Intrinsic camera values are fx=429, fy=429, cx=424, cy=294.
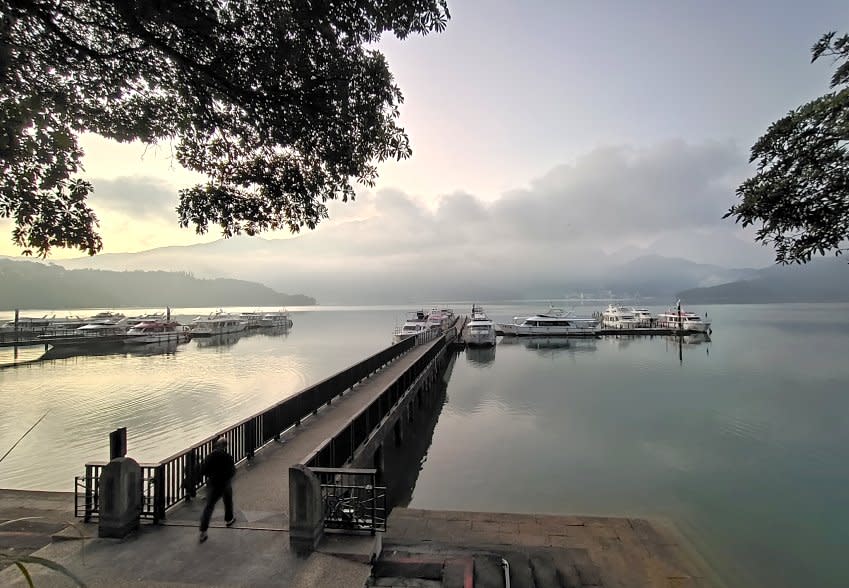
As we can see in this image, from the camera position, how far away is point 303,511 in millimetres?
6523

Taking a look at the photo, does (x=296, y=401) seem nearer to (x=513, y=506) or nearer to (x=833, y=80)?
(x=513, y=506)

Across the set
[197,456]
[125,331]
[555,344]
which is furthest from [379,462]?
[125,331]

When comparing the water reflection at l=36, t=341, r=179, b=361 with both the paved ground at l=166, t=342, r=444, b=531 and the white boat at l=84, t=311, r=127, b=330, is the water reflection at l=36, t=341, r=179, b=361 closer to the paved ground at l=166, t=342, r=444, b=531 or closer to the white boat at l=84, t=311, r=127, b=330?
the white boat at l=84, t=311, r=127, b=330

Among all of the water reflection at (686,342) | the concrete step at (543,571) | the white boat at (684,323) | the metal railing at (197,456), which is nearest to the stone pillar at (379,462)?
the metal railing at (197,456)

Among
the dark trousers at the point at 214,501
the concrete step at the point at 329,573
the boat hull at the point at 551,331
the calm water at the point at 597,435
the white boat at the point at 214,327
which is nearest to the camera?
the concrete step at the point at 329,573

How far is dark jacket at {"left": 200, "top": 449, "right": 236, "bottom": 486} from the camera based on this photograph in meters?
7.15

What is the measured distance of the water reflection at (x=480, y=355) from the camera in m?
46.6

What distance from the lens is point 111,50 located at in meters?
7.47

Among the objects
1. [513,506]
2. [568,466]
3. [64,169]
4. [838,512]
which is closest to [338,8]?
[64,169]

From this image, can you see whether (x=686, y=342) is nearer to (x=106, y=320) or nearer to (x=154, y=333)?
(x=154, y=333)

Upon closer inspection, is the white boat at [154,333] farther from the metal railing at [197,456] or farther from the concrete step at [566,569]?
the concrete step at [566,569]

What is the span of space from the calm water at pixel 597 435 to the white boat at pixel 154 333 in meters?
16.8

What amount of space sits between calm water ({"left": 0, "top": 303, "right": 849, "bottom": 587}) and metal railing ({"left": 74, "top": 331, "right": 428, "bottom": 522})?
4.79 m

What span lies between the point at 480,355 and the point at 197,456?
4508cm
